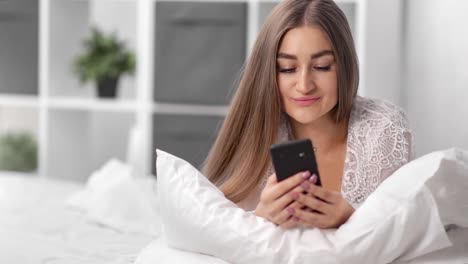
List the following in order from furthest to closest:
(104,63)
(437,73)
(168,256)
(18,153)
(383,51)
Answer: (18,153) < (104,63) < (383,51) < (437,73) < (168,256)

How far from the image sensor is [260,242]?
121 centimetres

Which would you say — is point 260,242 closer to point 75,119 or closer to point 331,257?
point 331,257

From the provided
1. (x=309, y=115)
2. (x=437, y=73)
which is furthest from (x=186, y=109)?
(x=309, y=115)

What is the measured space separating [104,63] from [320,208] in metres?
2.50

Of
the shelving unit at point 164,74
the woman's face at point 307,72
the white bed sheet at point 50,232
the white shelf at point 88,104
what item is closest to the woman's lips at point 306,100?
the woman's face at point 307,72

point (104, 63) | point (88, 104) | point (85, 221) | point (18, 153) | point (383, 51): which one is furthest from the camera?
point (18, 153)

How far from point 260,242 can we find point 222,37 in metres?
2.02

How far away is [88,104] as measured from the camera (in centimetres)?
345

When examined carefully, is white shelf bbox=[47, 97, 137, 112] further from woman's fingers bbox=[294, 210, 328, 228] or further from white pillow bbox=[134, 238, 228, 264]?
woman's fingers bbox=[294, 210, 328, 228]

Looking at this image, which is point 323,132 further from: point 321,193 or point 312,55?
point 321,193

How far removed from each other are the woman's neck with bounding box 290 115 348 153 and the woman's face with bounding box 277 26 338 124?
13cm

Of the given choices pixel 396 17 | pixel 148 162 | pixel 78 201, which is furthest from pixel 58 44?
pixel 396 17

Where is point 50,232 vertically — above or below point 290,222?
below

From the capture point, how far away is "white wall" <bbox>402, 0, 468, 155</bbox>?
1.89 m
